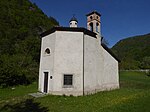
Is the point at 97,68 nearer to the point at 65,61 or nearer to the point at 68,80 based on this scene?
the point at 68,80

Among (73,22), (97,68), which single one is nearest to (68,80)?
(97,68)

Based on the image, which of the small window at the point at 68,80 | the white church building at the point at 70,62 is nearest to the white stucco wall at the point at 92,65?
the white church building at the point at 70,62

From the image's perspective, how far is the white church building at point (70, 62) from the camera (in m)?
16.0

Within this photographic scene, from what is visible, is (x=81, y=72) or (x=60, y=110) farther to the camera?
(x=81, y=72)

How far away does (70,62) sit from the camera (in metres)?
16.2

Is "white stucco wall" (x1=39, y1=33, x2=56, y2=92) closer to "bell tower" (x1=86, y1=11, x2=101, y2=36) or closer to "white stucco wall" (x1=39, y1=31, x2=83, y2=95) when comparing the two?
"white stucco wall" (x1=39, y1=31, x2=83, y2=95)

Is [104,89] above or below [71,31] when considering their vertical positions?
below

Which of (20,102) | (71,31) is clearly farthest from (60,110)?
(71,31)

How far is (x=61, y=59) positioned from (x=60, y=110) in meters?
6.20

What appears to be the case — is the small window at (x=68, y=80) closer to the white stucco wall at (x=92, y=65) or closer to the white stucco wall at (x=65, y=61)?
the white stucco wall at (x=65, y=61)

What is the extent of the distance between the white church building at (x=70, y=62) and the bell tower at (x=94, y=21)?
0.75 meters

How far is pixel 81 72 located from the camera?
16250 mm

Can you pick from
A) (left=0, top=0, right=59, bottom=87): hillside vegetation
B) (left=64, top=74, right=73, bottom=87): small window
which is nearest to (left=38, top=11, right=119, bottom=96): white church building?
(left=64, top=74, right=73, bottom=87): small window

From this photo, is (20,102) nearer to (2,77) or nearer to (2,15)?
(2,77)
